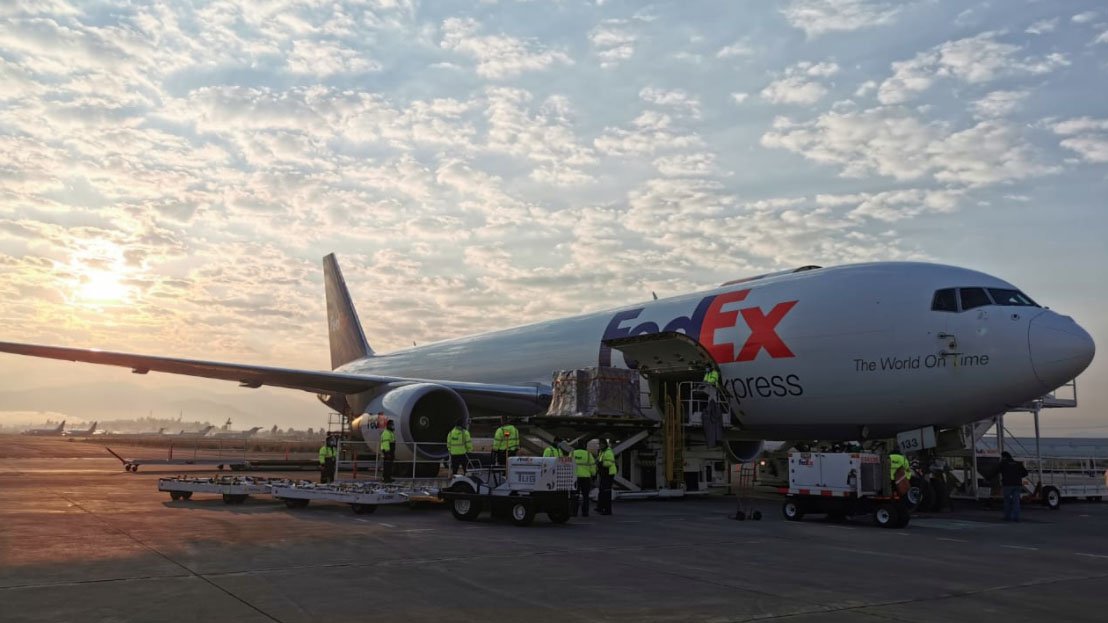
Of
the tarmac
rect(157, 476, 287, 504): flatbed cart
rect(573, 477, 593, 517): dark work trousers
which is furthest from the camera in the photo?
rect(157, 476, 287, 504): flatbed cart

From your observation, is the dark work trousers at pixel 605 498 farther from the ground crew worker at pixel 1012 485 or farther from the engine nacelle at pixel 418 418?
the ground crew worker at pixel 1012 485

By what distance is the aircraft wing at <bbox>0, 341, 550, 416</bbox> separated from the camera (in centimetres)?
1891

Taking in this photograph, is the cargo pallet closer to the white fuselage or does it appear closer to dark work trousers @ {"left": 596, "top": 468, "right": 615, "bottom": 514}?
dark work trousers @ {"left": 596, "top": 468, "right": 615, "bottom": 514}

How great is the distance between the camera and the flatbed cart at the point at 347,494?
12.8 meters

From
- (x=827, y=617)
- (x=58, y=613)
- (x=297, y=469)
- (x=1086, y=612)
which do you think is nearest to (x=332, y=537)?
(x=58, y=613)

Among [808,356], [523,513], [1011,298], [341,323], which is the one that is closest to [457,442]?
[523,513]

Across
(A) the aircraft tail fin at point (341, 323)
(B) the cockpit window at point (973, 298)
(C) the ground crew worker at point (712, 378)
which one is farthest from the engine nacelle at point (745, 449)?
(A) the aircraft tail fin at point (341, 323)

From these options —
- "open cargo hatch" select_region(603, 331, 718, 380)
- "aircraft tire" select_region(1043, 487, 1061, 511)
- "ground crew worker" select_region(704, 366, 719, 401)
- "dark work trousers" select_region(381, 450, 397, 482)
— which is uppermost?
"open cargo hatch" select_region(603, 331, 718, 380)

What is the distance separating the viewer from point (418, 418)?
17562 mm

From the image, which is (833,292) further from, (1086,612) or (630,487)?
(1086,612)

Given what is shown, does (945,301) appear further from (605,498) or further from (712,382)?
(605,498)

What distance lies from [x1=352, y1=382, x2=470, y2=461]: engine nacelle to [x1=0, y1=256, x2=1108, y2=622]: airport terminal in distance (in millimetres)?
66

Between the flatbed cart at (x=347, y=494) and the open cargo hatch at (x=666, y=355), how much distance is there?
5.97 m

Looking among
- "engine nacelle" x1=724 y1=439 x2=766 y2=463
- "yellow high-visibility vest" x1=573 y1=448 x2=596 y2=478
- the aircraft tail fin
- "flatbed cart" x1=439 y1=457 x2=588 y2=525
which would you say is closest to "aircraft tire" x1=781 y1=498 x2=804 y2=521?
"yellow high-visibility vest" x1=573 y1=448 x2=596 y2=478
